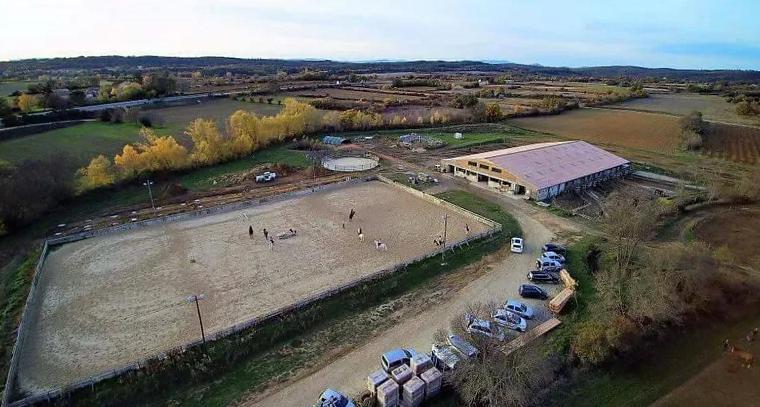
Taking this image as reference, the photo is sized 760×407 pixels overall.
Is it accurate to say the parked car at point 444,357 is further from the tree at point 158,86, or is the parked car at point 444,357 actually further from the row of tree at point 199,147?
the tree at point 158,86

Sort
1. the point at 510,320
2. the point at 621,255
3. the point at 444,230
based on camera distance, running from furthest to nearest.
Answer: the point at 444,230 < the point at 621,255 < the point at 510,320

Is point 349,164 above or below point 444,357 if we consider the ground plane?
above

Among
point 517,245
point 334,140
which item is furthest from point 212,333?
point 334,140

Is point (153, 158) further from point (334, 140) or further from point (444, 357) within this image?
point (444, 357)

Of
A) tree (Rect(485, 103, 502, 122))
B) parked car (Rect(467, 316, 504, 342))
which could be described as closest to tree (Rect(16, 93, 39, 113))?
tree (Rect(485, 103, 502, 122))

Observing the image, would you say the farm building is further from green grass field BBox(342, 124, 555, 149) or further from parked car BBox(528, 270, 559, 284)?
parked car BBox(528, 270, 559, 284)

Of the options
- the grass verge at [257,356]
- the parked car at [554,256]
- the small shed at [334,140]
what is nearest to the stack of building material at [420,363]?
the grass verge at [257,356]
